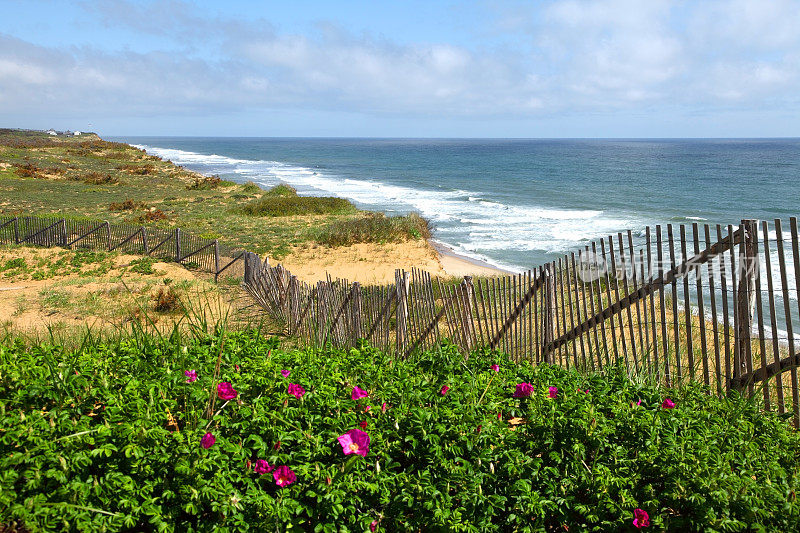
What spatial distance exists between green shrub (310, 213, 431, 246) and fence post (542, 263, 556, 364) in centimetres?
1632

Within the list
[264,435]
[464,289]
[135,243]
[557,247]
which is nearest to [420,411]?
[264,435]

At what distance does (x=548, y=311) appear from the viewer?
19.1 feet

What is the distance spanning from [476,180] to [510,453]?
62175mm

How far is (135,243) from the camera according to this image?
19094 millimetres

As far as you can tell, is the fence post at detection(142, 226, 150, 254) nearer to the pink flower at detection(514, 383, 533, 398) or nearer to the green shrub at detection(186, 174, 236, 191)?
the pink flower at detection(514, 383, 533, 398)

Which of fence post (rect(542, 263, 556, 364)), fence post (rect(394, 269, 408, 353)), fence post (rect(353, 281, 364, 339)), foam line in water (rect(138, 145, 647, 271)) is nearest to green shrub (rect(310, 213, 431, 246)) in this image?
foam line in water (rect(138, 145, 647, 271))

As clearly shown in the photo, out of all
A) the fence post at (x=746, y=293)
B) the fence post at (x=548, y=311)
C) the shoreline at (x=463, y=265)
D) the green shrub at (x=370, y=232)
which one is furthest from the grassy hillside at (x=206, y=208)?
the fence post at (x=746, y=293)

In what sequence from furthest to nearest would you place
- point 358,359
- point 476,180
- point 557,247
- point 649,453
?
point 476,180 < point 557,247 < point 358,359 < point 649,453

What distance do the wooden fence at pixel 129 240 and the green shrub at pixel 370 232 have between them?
5067mm

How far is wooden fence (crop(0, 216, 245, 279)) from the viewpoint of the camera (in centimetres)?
1702

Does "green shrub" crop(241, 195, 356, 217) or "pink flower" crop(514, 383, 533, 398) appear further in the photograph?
"green shrub" crop(241, 195, 356, 217)

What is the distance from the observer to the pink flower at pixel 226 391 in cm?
292

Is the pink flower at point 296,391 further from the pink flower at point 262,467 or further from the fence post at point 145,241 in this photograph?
the fence post at point 145,241

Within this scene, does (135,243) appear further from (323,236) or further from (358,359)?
(358,359)
